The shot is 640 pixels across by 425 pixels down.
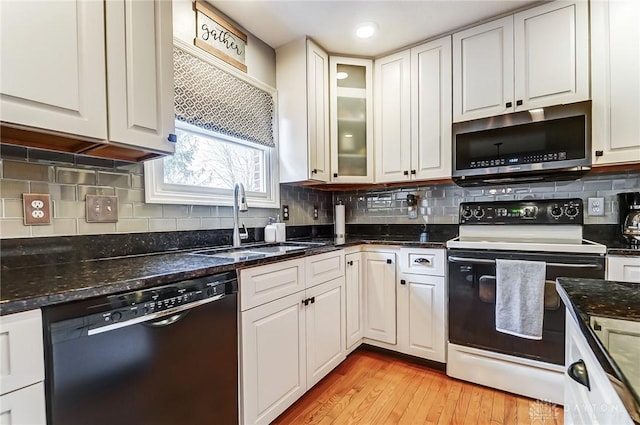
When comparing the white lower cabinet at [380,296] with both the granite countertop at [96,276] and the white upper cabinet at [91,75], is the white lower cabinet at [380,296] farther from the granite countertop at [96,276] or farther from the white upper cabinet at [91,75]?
the white upper cabinet at [91,75]

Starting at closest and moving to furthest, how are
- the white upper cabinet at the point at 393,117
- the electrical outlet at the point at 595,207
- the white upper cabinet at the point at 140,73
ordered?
the white upper cabinet at the point at 140,73 < the electrical outlet at the point at 595,207 < the white upper cabinet at the point at 393,117

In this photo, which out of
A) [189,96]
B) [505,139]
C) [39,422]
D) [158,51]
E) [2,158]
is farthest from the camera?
[505,139]

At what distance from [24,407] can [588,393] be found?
51.7 inches

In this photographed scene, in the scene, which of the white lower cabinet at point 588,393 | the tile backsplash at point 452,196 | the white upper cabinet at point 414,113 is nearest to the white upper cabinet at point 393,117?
the white upper cabinet at point 414,113

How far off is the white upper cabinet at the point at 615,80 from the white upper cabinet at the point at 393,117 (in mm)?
1149

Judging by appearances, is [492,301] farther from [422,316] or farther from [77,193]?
[77,193]

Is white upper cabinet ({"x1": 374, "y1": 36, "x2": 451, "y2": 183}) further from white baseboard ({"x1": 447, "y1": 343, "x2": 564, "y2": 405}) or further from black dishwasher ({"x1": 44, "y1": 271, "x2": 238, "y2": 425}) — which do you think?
black dishwasher ({"x1": 44, "y1": 271, "x2": 238, "y2": 425})

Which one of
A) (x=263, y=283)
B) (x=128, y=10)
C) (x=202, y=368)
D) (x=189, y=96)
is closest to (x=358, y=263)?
(x=263, y=283)

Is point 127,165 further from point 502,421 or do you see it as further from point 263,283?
point 502,421

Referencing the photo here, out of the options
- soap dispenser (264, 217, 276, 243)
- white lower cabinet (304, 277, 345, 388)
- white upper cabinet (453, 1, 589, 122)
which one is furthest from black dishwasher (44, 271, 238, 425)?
white upper cabinet (453, 1, 589, 122)

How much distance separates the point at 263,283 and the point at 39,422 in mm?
869

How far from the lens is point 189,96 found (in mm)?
1830

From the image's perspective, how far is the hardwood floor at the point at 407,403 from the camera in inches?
66.5

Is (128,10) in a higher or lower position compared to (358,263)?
higher
